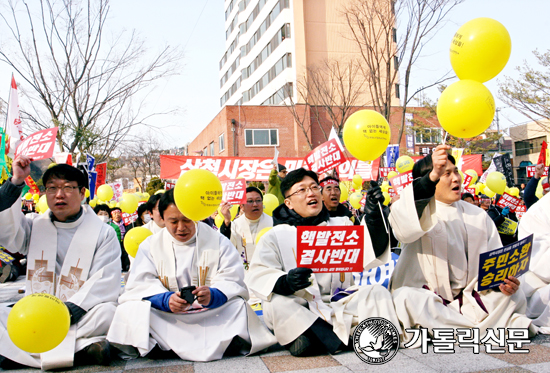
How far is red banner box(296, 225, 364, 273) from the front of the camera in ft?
11.7

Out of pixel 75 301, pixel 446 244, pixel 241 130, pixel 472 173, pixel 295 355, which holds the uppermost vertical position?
pixel 241 130

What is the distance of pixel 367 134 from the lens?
4.04 meters

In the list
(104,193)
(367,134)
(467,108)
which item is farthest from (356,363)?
(104,193)

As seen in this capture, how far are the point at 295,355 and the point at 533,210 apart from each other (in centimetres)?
295

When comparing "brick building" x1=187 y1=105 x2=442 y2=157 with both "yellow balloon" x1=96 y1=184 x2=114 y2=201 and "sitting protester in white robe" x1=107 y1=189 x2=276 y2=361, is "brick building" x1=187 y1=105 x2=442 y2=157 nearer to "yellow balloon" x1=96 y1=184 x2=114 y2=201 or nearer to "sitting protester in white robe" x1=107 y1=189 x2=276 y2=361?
"yellow balloon" x1=96 y1=184 x2=114 y2=201

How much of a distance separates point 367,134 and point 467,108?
86 cm

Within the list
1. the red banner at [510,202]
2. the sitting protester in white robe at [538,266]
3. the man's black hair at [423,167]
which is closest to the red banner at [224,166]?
the red banner at [510,202]

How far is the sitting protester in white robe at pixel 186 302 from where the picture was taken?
12.4 feet

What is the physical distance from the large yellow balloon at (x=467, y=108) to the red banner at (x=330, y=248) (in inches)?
42.4

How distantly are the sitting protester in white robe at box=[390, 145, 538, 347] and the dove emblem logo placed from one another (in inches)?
5.7

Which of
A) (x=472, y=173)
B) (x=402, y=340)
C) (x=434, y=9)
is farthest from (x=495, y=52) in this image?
(x=434, y=9)

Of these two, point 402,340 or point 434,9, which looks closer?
point 402,340

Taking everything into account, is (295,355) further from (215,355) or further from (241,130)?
(241,130)

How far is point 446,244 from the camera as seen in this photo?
4180 millimetres
